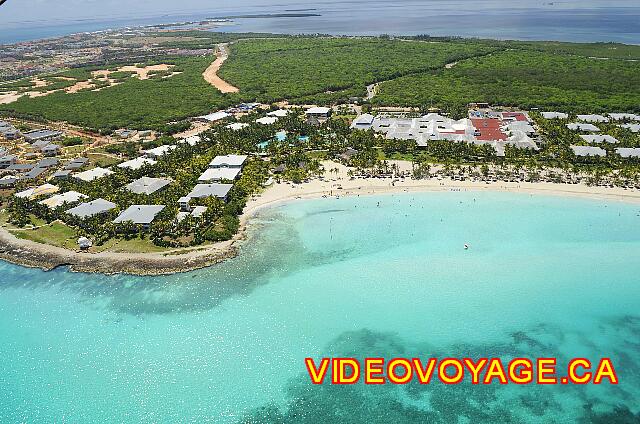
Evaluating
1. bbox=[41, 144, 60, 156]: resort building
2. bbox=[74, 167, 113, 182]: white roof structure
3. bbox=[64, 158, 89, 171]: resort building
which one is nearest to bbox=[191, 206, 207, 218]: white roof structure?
bbox=[74, 167, 113, 182]: white roof structure

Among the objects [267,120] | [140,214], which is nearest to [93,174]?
[140,214]

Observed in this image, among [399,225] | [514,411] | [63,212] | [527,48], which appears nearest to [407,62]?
[527,48]

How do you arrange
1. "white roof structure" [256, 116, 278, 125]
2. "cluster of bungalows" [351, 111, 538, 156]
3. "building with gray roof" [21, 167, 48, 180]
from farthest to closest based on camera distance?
"white roof structure" [256, 116, 278, 125], "cluster of bungalows" [351, 111, 538, 156], "building with gray roof" [21, 167, 48, 180]

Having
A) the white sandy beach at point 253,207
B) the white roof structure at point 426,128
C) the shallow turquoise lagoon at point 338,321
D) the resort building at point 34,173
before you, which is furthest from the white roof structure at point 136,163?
the white roof structure at point 426,128

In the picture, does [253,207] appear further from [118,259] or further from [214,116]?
[214,116]

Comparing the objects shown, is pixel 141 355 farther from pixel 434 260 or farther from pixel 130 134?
pixel 130 134

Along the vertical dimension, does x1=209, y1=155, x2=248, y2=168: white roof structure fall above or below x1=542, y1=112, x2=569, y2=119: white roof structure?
below

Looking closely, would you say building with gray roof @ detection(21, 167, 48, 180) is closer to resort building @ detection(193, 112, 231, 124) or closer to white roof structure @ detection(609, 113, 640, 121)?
resort building @ detection(193, 112, 231, 124)

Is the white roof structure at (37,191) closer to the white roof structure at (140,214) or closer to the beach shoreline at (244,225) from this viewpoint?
the beach shoreline at (244,225)
